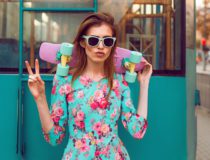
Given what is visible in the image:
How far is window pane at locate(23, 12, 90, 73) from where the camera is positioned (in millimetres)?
2803

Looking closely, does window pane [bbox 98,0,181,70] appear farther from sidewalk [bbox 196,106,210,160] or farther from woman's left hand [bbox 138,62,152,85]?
sidewalk [bbox 196,106,210,160]

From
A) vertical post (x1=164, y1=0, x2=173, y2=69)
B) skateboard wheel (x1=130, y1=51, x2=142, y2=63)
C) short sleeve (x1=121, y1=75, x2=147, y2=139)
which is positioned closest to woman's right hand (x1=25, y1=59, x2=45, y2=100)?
short sleeve (x1=121, y1=75, x2=147, y2=139)

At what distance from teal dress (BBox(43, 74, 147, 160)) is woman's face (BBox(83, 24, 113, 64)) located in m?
0.14

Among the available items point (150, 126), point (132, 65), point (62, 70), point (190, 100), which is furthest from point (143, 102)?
point (190, 100)

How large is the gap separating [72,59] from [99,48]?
13.4 inches

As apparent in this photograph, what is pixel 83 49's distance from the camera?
229cm

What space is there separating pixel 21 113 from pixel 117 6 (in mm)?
1106

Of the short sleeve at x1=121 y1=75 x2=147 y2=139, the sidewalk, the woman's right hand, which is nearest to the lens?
the woman's right hand

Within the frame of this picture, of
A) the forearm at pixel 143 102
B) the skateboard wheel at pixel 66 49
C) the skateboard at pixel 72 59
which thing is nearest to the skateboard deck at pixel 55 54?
the skateboard at pixel 72 59

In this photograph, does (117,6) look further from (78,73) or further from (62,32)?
(78,73)

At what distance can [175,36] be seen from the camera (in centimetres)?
290

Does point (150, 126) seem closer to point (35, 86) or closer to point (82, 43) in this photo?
point (82, 43)

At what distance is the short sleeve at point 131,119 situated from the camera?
2188 millimetres

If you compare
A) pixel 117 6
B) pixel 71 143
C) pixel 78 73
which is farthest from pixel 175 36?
pixel 71 143
